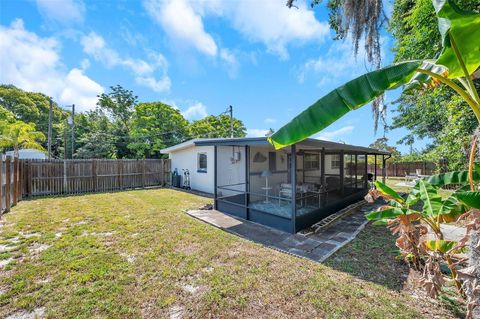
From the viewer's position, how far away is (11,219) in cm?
632

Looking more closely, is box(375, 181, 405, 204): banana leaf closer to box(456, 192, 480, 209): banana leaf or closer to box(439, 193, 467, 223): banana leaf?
box(439, 193, 467, 223): banana leaf

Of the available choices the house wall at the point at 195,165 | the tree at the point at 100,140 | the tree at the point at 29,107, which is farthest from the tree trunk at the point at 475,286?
the tree at the point at 29,107

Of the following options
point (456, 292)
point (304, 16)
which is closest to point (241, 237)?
point (456, 292)

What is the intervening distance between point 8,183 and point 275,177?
1045 cm

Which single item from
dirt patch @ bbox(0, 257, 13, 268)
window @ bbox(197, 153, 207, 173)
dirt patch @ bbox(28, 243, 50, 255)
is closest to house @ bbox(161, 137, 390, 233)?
window @ bbox(197, 153, 207, 173)

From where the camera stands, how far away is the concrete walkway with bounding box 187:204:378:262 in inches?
175

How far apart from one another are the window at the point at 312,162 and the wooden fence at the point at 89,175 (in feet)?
31.7

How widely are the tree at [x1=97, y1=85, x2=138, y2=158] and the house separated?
11.8 m

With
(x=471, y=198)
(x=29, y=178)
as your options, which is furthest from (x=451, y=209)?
Result: (x=29, y=178)

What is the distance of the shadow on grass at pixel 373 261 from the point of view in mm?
3369

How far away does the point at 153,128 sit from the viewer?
21.2 meters

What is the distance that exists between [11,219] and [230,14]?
10164 mm

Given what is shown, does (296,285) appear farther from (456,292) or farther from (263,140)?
(263,140)

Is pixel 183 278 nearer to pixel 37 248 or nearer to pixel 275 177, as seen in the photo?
pixel 37 248
